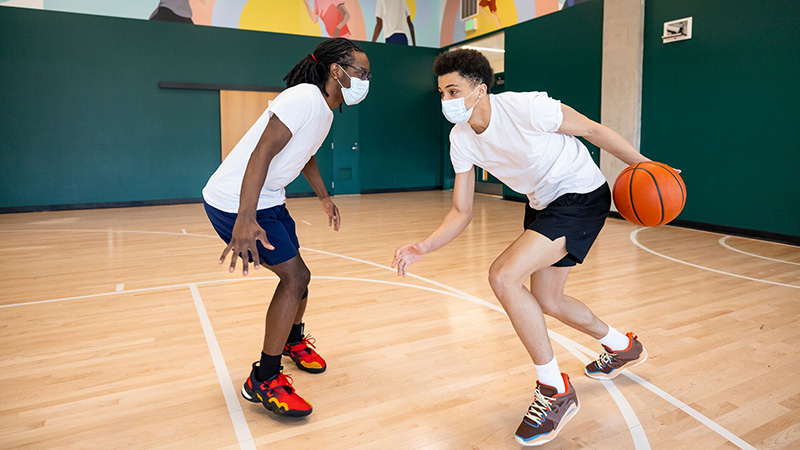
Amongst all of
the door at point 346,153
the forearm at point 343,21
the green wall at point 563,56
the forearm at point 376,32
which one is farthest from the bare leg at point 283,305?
the forearm at point 376,32

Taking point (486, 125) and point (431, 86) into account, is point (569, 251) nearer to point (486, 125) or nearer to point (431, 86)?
point (486, 125)

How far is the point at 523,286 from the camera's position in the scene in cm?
185

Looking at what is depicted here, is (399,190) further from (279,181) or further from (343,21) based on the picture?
(279,181)

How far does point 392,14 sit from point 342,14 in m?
1.15

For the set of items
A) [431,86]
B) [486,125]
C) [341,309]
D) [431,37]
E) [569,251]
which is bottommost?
[341,309]

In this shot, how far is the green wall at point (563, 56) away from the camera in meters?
8.05

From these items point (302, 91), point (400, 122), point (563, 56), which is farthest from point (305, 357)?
point (400, 122)

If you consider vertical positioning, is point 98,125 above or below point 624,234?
above

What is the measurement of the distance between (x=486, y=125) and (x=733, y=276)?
3.16 metres

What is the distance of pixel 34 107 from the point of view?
870 cm

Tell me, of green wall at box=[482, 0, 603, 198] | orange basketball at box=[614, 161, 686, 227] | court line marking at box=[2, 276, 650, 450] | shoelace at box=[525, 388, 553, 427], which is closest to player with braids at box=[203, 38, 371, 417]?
court line marking at box=[2, 276, 650, 450]

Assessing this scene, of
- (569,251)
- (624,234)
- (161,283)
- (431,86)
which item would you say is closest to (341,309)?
(161,283)

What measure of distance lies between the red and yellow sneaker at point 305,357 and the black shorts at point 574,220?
1143 mm

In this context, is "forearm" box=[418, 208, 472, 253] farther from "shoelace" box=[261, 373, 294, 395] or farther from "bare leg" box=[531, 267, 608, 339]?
"shoelace" box=[261, 373, 294, 395]
